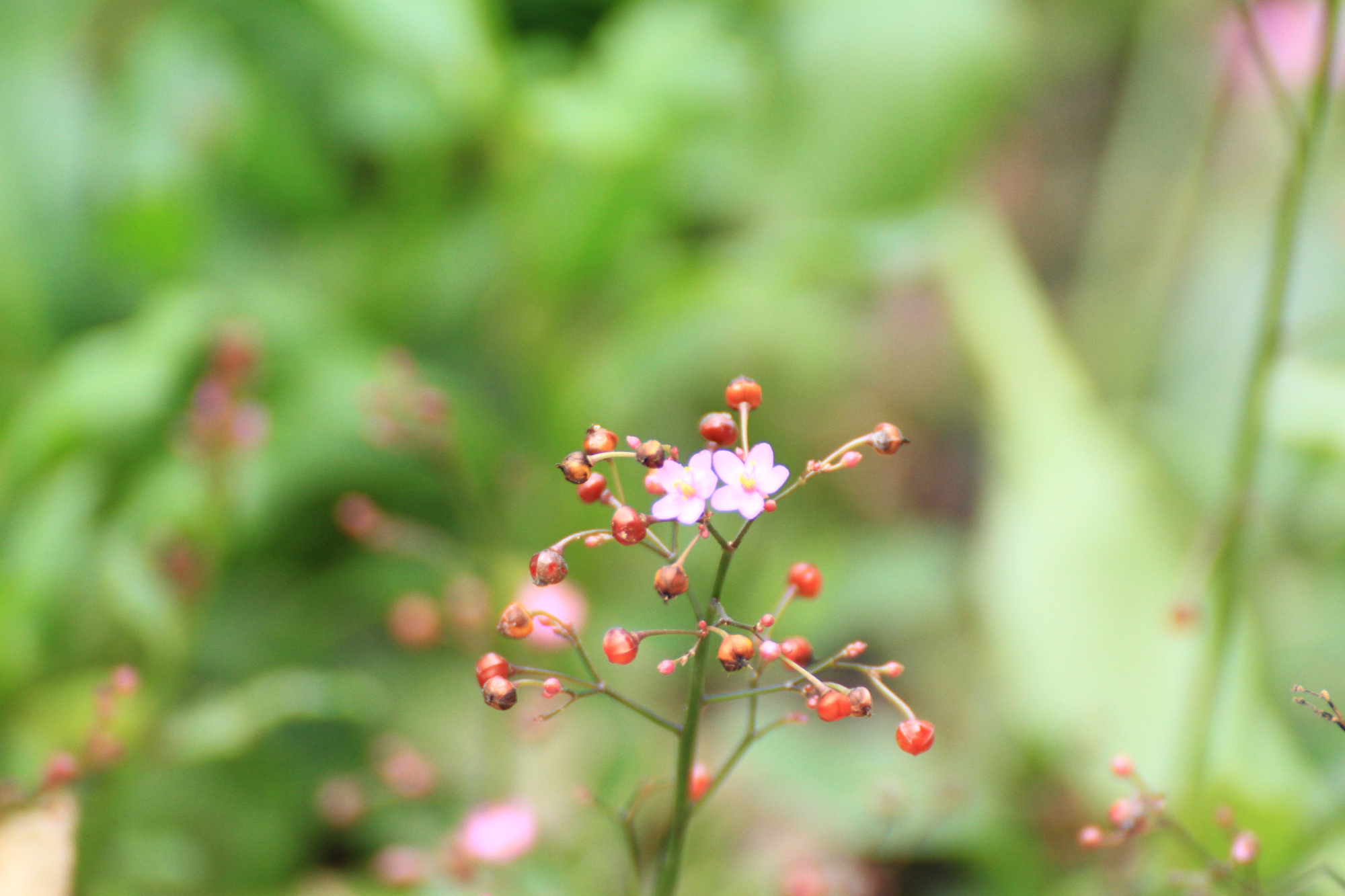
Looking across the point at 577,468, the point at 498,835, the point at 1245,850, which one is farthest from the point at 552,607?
the point at 1245,850

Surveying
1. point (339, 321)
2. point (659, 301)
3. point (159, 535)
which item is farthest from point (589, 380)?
point (159, 535)

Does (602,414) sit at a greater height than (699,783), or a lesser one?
greater

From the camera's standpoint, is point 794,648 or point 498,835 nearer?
point 794,648

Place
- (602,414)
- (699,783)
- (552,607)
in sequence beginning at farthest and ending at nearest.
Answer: (602,414) → (552,607) → (699,783)

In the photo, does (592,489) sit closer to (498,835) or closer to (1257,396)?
(498,835)

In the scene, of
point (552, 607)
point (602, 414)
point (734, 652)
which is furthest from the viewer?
point (602, 414)

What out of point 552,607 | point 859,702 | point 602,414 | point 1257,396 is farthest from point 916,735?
point 602,414

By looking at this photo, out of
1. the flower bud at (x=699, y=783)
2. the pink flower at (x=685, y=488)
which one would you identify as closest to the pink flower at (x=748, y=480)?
the pink flower at (x=685, y=488)

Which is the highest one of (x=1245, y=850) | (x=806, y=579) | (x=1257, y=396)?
(x=1257, y=396)
